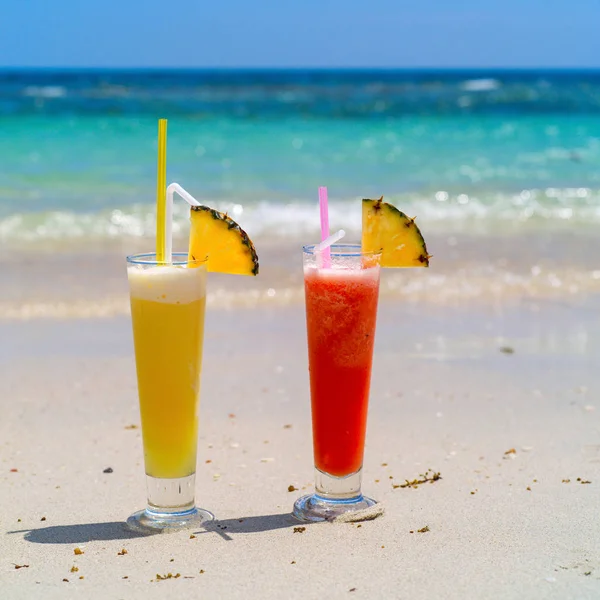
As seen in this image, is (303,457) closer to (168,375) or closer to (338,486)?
(338,486)

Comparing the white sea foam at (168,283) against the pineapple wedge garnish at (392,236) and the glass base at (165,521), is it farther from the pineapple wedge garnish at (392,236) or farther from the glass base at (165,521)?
the glass base at (165,521)

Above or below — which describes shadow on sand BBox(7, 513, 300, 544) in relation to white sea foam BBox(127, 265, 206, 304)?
below

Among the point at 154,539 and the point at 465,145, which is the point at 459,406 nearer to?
the point at 154,539

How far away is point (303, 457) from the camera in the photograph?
3.67m

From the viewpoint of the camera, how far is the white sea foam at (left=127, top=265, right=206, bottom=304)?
2.80 m

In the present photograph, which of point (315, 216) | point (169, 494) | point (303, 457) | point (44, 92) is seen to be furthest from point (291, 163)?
point (44, 92)

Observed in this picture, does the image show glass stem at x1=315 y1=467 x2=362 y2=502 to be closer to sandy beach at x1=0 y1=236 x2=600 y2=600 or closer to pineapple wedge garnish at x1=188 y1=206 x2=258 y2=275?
sandy beach at x1=0 y1=236 x2=600 y2=600

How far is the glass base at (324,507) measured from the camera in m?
3.04

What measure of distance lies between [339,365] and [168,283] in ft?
1.92

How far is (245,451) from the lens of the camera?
12.2 ft

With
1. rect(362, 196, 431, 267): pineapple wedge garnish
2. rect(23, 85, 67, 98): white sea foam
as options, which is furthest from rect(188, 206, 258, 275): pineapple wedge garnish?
rect(23, 85, 67, 98): white sea foam

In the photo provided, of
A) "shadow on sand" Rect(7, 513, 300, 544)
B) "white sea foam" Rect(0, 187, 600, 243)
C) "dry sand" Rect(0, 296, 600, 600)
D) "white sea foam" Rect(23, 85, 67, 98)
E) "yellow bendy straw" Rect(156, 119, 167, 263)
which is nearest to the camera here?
"dry sand" Rect(0, 296, 600, 600)

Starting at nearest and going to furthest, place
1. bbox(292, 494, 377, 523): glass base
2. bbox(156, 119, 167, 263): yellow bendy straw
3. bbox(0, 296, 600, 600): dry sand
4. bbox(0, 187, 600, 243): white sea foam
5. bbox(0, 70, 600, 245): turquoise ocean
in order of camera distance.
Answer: bbox(0, 296, 600, 600): dry sand < bbox(156, 119, 167, 263): yellow bendy straw < bbox(292, 494, 377, 523): glass base < bbox(0, 187, 600, 243): white sea foam < bbox(0, 70, 600, 245): turquoise ocean

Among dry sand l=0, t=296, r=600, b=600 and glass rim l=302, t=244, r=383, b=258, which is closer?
dry sand l=0, t=296, r=600, b=600
